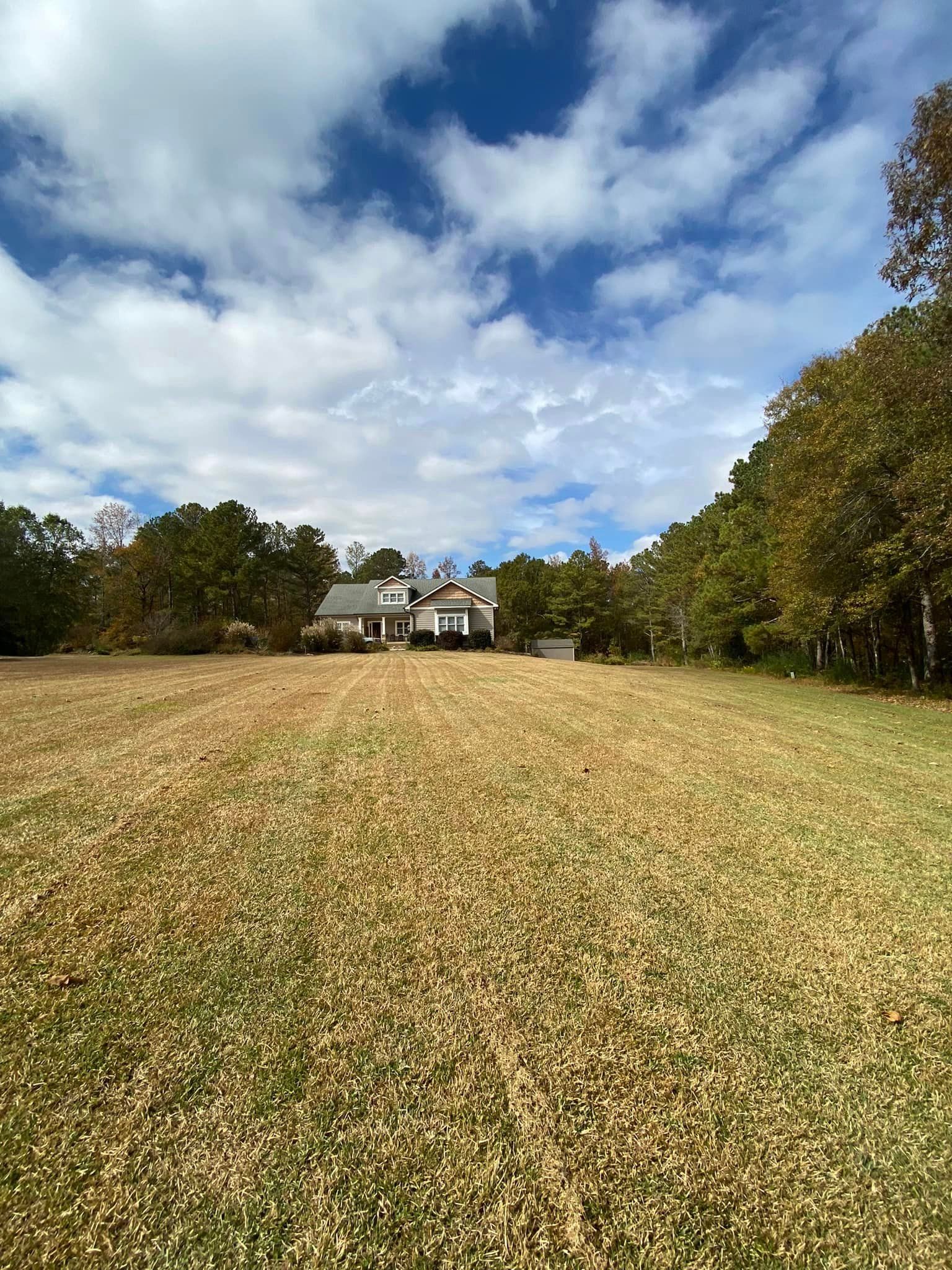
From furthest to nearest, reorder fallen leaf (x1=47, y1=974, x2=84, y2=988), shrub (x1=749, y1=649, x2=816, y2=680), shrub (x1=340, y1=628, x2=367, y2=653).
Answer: shrub (x1=340, y1=628, x2=367, y2=653) < shrub (x1=749, y1=649, x2=816, y2=680) < fallen leaf (x1=47, y1=974, x2=84, y2=988)

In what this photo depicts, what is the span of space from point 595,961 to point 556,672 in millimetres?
13910

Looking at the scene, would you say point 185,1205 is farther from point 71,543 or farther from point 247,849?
point 71,543

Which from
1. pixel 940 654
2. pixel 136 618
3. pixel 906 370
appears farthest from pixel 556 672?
pixel 136 618

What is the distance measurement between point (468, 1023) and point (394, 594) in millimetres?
37625

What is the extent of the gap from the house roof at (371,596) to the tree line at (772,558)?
185 inches

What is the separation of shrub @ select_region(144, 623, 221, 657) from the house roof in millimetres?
13583

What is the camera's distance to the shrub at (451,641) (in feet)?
107

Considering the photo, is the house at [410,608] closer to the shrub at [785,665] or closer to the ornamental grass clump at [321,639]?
the ornamental grass clump at [321,639]

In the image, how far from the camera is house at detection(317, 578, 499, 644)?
37312 millimetres

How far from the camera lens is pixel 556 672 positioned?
16203mm

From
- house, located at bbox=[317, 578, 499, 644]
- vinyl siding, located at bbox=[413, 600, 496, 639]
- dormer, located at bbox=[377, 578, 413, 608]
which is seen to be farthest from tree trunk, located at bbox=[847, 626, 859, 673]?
dormer, located at bbox=[377, 578, 413, 608]

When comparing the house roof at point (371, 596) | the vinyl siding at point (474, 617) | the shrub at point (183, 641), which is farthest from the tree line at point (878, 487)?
the shrub at point (183, 641)

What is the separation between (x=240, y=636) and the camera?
87.4ft

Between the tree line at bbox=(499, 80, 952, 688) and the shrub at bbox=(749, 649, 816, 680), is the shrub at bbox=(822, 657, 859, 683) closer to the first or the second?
the tree line at bbox=(499, 80, 952, 688)
